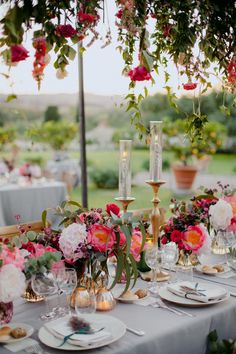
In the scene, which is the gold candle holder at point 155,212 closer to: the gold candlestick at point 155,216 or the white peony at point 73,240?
the gold candlestick at point 155,216

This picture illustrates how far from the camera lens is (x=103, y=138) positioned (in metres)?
9.86

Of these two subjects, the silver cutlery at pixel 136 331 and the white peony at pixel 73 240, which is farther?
the white peony at pixel 73 240

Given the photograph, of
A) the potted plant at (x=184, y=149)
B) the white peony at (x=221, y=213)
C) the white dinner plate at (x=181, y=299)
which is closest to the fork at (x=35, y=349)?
the white dinner plate at (x=181, y=299)

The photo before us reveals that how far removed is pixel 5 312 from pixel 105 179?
8.37 m

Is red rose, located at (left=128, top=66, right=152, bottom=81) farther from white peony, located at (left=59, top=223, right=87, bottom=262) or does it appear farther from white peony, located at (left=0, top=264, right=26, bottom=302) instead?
white peony, located at (left=0, top=264, right=26, bottom=302)

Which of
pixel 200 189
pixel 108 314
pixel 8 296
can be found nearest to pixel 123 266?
pixel 108 314

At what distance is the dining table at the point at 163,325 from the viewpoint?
1.45m

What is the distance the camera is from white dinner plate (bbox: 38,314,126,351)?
1.40m

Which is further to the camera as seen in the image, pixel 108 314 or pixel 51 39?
pixel 108 314

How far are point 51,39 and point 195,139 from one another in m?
0.94

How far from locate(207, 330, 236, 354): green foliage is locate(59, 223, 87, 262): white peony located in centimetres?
48

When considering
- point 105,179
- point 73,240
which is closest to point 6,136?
point 105,179

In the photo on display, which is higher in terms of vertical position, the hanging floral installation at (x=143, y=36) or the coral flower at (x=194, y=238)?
the hanging floral installation at (x=143, y=36)

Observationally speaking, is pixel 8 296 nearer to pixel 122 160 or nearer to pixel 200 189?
pixel 122 160
